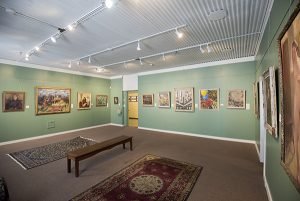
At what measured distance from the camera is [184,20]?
3193mm

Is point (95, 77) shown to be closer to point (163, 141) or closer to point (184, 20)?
point (163, 141)

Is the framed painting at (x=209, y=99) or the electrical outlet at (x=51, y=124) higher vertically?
the framed painting at (x=209, y=99)

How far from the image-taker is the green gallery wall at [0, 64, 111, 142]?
19.4 feet

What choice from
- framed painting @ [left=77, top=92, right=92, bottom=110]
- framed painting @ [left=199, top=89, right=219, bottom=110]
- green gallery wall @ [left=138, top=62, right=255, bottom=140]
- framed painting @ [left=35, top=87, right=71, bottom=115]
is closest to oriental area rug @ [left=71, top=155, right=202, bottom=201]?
green gallery wall @ [left=138, top=62, right=255, bottom=140]

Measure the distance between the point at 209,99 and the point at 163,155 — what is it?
3572 millimetres

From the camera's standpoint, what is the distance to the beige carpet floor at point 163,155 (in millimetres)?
2754

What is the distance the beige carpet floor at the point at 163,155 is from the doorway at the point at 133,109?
404cm

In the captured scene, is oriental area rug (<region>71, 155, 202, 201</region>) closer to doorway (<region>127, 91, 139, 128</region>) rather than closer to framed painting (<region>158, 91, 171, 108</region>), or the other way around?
framed painting (<region>158, 91, 171, 108</region>)

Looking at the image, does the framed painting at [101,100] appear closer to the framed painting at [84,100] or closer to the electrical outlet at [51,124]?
the framed painting at [84,100]

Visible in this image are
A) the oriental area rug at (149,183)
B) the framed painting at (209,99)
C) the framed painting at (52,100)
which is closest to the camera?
the oriental area rug at (149,183)

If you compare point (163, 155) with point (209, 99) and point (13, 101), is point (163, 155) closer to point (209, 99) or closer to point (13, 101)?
point (209, 99)

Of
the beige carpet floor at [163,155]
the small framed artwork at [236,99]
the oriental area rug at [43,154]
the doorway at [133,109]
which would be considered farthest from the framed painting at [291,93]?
the doorway at [133,109]

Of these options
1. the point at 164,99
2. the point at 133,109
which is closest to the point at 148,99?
the point at 164,99

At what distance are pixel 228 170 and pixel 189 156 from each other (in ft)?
3.85
